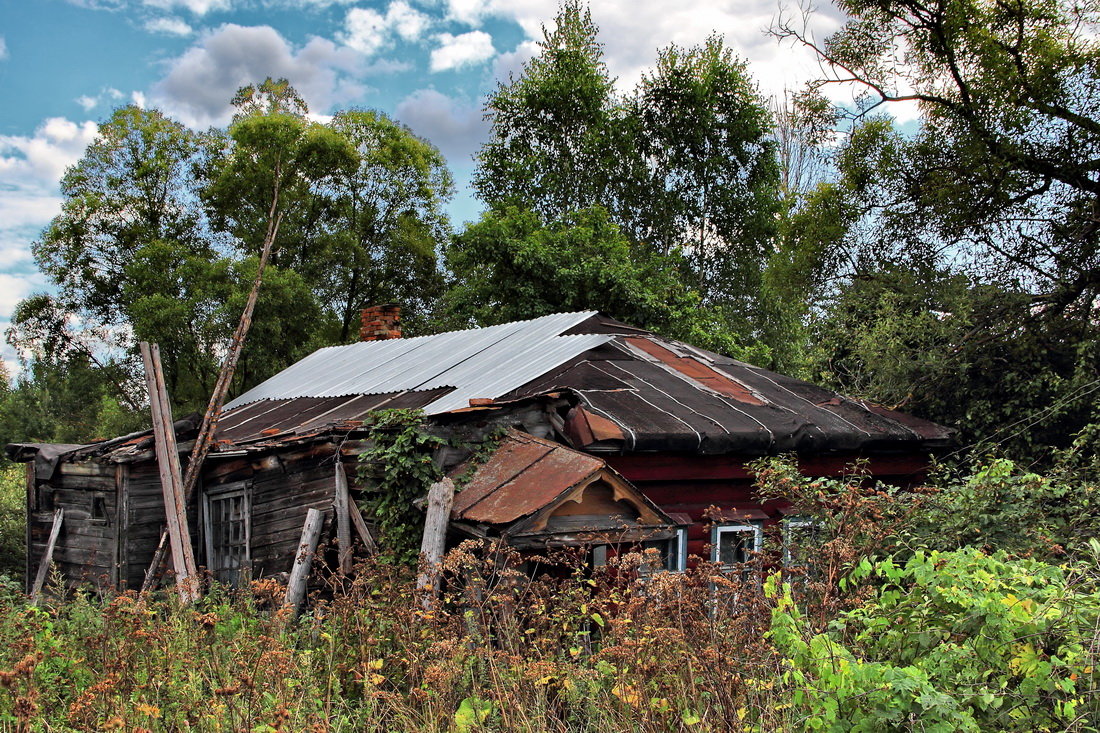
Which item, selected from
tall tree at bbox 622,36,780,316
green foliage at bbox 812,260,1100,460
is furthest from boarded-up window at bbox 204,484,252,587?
tall tree at bbox 622,36,780,316

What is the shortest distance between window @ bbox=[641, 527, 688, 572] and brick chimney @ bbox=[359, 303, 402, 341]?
10566mm

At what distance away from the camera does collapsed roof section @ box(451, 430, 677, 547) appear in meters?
7.11

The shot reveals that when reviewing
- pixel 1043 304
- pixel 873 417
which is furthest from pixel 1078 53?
pixel 873 417

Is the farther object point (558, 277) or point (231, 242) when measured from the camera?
point (231, 242)

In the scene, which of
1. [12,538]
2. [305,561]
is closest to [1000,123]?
[305,561]

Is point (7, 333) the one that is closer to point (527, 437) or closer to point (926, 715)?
point (527, 437)

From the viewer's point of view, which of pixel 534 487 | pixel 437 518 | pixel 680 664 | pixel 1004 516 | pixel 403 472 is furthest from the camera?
pixel 403 472

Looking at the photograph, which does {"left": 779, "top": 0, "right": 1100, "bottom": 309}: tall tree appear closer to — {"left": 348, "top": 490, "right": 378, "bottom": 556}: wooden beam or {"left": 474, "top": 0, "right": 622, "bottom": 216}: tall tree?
{"left": 348, "top": 490, "right": 378, "bottom": 556}: wooden beam

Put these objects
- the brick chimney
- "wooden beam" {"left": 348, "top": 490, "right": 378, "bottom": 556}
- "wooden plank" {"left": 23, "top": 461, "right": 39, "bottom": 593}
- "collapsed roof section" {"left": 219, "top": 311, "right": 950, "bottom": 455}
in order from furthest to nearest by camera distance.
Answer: the brick chimney
"wooden plank" {"left": 23, "top": 461, "right": 39, "bottom": 593}
"collapsed roof section" {"left": 219, "top": 311, "right": 950, "bottom": 455}
"wooden beam" {"left": 348, "top": 490, "right": 378, "bottom": 556}

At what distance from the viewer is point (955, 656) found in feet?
11.2

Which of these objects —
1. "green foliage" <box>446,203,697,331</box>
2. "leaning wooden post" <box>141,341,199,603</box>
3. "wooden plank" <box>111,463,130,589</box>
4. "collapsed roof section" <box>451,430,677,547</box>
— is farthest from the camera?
"green foliage" <box>446,203,697,331</box>

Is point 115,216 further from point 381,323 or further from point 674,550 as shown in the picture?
point 674,550

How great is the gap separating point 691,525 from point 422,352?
6.33 metres

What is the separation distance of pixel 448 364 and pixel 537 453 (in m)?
4.47
